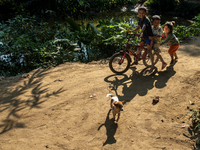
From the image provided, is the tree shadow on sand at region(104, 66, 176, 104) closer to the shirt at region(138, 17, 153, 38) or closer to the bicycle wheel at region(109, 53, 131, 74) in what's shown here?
the bicycle wheel at region(109, 53, 131, 74)

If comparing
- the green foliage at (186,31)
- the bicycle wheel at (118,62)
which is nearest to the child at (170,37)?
the bicycle wheel at (118,62)

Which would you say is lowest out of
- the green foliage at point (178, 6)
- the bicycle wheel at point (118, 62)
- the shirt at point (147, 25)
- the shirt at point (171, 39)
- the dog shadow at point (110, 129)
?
the dog shadow at point (110, 129)

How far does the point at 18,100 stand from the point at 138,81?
308cm

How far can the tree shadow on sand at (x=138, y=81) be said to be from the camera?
411 cm

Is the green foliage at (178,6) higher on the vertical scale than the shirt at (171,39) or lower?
higher

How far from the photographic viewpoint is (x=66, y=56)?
6.31 meters

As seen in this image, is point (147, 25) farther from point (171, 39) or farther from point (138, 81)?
point (138, 81)

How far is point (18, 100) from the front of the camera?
3965mm

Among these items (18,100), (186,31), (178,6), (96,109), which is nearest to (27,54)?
(18,100)

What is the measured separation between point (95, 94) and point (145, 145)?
68.5 inches

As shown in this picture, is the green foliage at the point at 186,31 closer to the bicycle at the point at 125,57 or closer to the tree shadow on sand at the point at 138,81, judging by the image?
the tree shadow on sand at the point at 138,81

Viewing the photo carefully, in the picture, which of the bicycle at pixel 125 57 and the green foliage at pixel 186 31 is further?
the green foliage at pixel 186 31

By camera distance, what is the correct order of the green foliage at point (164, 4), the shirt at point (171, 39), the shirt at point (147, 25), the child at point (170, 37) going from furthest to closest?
the green foliage at point (164, 4), the shirt at point (171, 39), the child at point (170, 37), the shirt at point (147, 25)

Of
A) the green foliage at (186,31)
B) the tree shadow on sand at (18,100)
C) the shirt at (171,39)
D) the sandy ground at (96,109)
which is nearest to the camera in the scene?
the sandy ground at (96,109)
